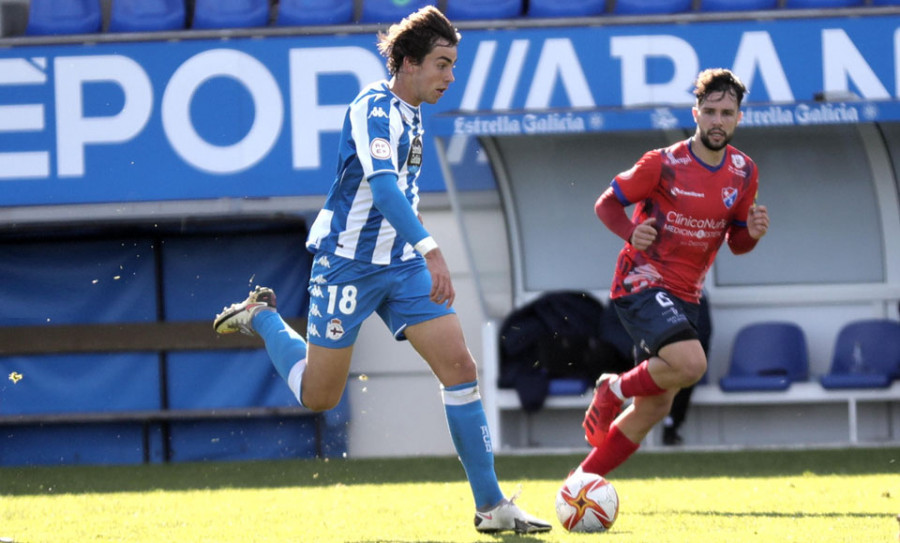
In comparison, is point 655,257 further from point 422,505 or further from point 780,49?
point 780,49

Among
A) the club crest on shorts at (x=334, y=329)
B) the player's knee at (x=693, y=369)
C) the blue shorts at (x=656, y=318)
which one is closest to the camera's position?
the club crest on shorts at (x=334, y=329)

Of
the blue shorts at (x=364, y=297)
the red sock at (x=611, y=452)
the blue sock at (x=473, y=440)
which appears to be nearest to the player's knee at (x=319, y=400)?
the blue shorts at (x=364, y=297)

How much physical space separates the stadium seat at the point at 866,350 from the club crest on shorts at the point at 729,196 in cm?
450

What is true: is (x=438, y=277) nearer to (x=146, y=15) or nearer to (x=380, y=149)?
(x=380, y=149)

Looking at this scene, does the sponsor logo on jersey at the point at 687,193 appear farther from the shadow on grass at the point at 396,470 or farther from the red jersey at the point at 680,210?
the shadow on grass at the point at 396,470

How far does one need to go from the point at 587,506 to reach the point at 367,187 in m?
1.53

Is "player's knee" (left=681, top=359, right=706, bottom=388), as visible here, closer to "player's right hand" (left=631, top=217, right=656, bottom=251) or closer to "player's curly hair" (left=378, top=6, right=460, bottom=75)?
"player's right hand" (left=631, top=217, right=656, bottom=251)

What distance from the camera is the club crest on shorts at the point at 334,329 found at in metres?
5.37

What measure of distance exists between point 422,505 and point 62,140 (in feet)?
18.9

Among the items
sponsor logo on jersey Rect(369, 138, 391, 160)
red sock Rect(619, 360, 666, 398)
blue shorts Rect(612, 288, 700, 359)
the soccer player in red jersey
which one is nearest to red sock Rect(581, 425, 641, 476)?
the soccer player in red jersey

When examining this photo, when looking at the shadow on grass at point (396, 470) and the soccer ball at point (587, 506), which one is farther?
the shadow on grass at point (396, 470)

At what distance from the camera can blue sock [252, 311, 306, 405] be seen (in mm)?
5621

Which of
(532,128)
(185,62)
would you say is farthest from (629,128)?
(185,62)

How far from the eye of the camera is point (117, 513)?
22.6ft
